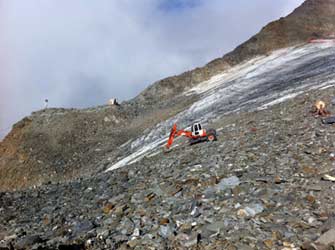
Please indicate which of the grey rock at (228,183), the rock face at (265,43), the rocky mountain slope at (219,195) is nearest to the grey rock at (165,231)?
the rocky mountain slope at (219,195)

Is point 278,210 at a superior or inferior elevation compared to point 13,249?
inferior

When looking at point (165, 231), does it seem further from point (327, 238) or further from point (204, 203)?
point (327, 238)

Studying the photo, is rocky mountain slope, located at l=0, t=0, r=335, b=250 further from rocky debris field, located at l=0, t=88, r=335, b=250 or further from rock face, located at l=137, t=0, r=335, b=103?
rock face, located at l=137, t=0, r=335, b=103

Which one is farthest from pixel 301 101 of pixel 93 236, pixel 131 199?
pixel 93 236

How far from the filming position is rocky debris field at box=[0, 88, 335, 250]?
32.5 feet

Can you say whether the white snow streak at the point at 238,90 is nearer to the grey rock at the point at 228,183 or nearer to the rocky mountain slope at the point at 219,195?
the rocky mountain slope at the point at 219,195

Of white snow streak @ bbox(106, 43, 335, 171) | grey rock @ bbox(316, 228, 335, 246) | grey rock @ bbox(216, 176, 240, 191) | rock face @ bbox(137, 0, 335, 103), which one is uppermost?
rock face @ bbox(137, 0, 335, 103)

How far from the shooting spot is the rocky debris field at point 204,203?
9906 mm

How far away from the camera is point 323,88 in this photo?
75.9 feet

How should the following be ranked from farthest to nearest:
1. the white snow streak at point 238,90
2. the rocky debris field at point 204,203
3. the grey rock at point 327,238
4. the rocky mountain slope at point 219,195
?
1. the white snow streak at point 238,90
2. the rocky mountain slope at point 219,195
3. the rocky debris field at point 204,203
4. the grey rock at point 327,238

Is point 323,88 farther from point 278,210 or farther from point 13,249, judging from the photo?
point 13,249

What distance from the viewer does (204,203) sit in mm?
11562

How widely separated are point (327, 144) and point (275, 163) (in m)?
1.80

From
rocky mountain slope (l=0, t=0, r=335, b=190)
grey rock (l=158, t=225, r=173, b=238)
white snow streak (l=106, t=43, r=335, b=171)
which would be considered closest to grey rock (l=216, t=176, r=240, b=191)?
grey rock (l=158, t=225, r=173, b=238)
